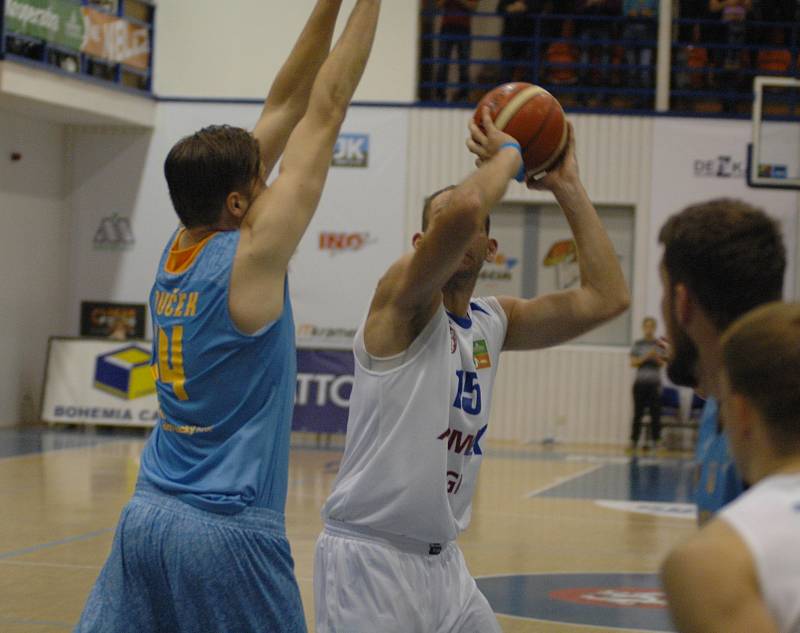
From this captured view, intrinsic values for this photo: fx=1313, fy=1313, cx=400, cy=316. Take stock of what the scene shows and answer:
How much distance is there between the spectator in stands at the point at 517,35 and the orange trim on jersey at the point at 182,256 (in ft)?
55.5

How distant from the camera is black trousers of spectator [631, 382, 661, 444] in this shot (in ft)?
59.7

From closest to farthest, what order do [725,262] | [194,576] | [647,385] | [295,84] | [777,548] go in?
[777,548] → [725,262] → [194,576] → [295,84] → [647,385]

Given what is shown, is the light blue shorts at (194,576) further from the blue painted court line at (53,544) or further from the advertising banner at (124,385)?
the advertising banner at (124,385)

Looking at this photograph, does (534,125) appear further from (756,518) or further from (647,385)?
(647,385)

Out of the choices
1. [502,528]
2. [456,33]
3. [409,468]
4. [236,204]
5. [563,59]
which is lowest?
[502,528]

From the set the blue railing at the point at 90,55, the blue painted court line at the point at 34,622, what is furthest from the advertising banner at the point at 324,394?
the blue painted court line at the point at 34,622

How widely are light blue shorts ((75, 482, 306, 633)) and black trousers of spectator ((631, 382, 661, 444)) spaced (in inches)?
606

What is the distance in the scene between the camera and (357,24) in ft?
11.5

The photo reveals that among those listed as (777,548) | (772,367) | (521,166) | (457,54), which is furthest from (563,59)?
(777,548)

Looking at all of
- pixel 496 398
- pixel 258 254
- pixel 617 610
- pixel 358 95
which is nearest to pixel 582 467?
pixel 496 398

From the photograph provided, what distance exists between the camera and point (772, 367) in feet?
6.19

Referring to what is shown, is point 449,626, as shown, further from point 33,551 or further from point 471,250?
point 33,551

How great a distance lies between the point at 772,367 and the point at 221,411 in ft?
5.49

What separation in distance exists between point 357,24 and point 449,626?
170cm
